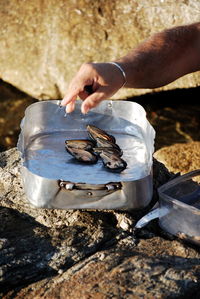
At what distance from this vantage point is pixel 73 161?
10.4ft

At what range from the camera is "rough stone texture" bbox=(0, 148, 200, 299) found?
2.61m

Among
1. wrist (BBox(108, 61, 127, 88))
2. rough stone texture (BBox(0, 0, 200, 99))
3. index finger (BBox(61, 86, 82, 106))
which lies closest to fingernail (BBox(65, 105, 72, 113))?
index finger (BBox(61, 86, 82, 106))

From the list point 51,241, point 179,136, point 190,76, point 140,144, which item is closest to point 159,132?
point 179,136

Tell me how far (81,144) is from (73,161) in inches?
6.0

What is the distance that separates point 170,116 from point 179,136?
1.22 feet

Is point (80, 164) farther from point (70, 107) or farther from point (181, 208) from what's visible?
point (181, 208)

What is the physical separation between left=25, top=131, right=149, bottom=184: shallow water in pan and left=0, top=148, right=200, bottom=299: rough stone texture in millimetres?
213

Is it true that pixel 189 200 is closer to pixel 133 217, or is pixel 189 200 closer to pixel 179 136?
pixel 133 217

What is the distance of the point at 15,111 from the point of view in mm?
7758

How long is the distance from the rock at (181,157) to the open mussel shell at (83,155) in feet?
7.21

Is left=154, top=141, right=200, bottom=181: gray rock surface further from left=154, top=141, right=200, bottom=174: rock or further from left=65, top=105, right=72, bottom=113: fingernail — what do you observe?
left=65, top=105, right=72, bottom=113: fingernail


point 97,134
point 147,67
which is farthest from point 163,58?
point 97,134

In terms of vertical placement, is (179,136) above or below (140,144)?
below

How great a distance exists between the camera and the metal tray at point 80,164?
284 centimetres
